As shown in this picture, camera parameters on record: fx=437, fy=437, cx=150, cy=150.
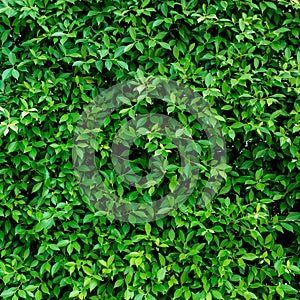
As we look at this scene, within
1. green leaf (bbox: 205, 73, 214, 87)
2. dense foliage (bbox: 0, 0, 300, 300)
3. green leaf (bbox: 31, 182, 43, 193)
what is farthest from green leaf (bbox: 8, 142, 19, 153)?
green leaf (bbox: 205, 73, 214, 87)

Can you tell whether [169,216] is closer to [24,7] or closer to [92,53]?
[92,53]

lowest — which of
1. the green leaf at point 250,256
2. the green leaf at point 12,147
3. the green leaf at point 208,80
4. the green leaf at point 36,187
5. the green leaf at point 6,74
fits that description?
the green leaf at point 250,256

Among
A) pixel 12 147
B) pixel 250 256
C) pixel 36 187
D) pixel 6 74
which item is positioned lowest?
pixel 250 256

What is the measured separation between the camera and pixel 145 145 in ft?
7.39

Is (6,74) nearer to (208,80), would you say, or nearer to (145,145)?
(145,145)

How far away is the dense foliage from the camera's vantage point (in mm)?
2285

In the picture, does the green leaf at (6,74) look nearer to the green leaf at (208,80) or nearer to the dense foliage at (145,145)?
the dense foliage at (145,145)

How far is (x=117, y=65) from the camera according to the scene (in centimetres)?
234

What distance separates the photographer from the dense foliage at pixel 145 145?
2.29m

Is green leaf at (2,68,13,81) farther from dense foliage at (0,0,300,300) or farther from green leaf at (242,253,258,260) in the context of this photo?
green leaf at (242,253,258,260)

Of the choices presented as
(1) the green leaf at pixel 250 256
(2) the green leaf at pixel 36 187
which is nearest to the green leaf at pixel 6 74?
(2) the green leaf at pixel 36 187

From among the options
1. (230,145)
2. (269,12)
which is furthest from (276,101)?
(269,12)

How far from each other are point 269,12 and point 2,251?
194 centimetres

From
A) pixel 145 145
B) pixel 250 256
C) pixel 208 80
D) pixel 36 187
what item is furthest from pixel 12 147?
pixel 250 256
